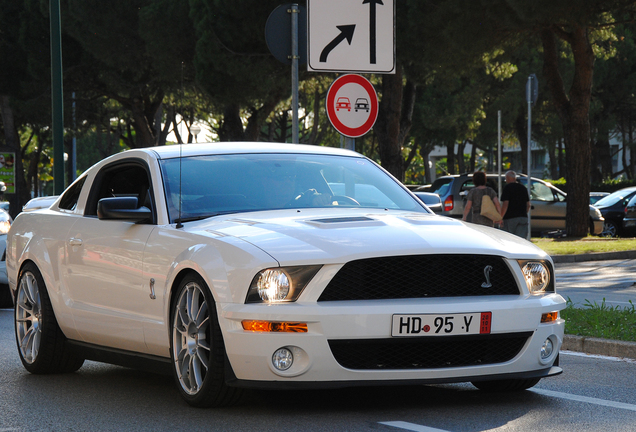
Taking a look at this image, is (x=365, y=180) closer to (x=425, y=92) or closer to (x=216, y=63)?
(x=216, y=63)

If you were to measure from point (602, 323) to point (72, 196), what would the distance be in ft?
14.5

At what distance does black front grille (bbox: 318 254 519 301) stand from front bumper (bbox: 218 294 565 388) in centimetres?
Answer: 6

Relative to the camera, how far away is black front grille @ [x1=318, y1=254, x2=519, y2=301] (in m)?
4.94

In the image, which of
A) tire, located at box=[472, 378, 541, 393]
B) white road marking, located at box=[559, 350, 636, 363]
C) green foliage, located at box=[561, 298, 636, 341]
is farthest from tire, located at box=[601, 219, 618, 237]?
tire, located at box=[472, 378, 541, 393]

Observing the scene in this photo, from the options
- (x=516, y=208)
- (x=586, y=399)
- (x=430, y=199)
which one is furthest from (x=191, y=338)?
(x=516, y=208)

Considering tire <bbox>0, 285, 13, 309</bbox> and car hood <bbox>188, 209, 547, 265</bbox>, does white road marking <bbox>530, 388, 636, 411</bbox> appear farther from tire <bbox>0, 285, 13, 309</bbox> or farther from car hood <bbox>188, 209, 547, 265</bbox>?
tire <bbox>0, 285, 13, 309</bbox>

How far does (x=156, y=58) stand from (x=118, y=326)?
85.1 feet

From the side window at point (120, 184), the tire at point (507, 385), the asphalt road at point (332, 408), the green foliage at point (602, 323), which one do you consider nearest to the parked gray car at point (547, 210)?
the green foliage at point (602, 323)

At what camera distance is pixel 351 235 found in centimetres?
518

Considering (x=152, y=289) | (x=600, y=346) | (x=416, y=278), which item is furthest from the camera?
(x=600, y=346)

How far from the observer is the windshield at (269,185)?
238 inches

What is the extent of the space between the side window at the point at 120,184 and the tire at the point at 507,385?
260 centimetres

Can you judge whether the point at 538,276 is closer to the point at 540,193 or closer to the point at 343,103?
the point at 343,103

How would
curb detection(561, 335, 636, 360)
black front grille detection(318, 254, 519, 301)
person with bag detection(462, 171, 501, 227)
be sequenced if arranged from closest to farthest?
black front grille detection(318, 254, 519, 301), curb detection(561, 335, 636, 360), person with bag detection(462, 171, 501, 227)
